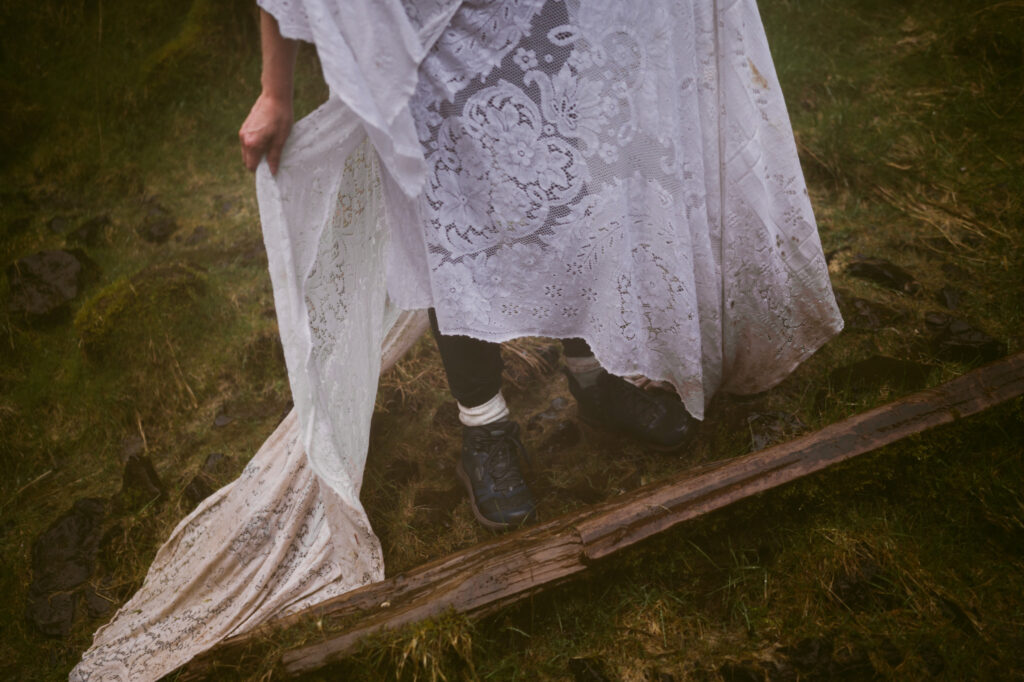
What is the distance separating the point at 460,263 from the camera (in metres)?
1.45

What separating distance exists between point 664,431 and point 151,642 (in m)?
1.59

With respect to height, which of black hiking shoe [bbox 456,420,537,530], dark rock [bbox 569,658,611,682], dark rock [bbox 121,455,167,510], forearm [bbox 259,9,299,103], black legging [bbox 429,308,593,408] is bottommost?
dark rock [bbox 569,658,611,682]

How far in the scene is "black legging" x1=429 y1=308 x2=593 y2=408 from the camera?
68.0 inches

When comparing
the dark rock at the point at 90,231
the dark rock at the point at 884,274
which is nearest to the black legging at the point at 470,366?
the dark rock at the point at 884,274

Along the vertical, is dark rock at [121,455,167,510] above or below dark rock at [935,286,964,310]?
above

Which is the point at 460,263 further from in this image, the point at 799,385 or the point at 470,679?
the point at 799,385

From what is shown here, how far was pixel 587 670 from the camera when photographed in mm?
1466

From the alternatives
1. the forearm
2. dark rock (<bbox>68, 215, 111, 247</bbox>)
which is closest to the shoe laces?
the forearm

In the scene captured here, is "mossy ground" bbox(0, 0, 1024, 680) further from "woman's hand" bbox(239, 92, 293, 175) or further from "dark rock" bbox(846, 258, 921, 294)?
"woman's hand" bbox(239, 92, 293, 175)

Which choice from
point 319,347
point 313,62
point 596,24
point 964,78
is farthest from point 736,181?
point 313,62

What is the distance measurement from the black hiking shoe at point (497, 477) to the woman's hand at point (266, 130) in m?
0.98

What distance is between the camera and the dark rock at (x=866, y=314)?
2180 millimetres

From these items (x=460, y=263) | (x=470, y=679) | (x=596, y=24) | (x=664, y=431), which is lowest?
(x=664, y=431)

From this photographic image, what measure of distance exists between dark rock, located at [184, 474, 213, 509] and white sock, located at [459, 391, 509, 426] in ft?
3.34
